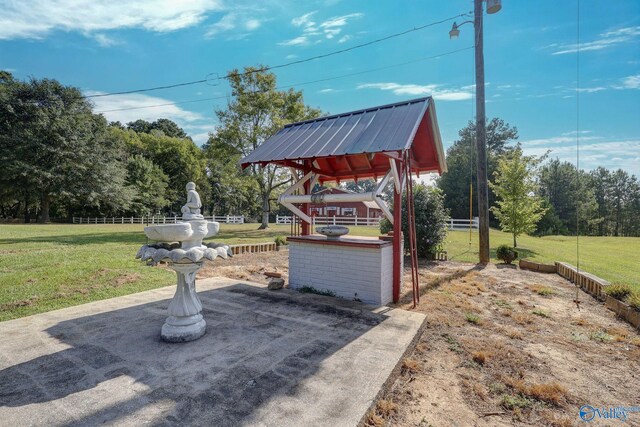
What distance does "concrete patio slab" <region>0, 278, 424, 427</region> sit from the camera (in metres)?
2.15

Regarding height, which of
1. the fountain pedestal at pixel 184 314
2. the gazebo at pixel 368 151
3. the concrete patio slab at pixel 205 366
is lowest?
the concrete patio slab at pixel 205 366

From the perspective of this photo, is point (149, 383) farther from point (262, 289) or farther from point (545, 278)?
point (545, 278)

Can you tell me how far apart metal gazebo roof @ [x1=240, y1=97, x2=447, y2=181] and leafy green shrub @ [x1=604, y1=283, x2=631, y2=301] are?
13.0ft

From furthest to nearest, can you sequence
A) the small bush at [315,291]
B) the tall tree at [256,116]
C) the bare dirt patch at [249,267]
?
the tall tree at [256,116]
the bare dirt patch at [249,267]
the small bush at [315,291]

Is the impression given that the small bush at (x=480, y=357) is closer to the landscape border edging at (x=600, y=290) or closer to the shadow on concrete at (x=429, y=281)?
the shadow on concrete at (x=429, y=281)

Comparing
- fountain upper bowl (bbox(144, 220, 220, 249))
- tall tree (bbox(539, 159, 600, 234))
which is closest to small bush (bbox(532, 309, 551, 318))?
fountain upper bowl (bbox(144, 220, 220, 249))

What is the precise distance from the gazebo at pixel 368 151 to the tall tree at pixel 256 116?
50.1ft

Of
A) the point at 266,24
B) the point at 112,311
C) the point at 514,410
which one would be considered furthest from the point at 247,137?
the point at 514,410

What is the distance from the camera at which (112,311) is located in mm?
4324

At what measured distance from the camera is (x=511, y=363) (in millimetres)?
3398

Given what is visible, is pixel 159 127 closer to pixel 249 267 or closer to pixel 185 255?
pixel 249 267

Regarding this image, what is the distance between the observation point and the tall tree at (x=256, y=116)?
21328 millimetres

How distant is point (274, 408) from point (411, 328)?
2.28 meters

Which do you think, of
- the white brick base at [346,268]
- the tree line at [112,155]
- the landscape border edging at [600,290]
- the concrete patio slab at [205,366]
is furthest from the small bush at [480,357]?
the tree line at [112,155]
